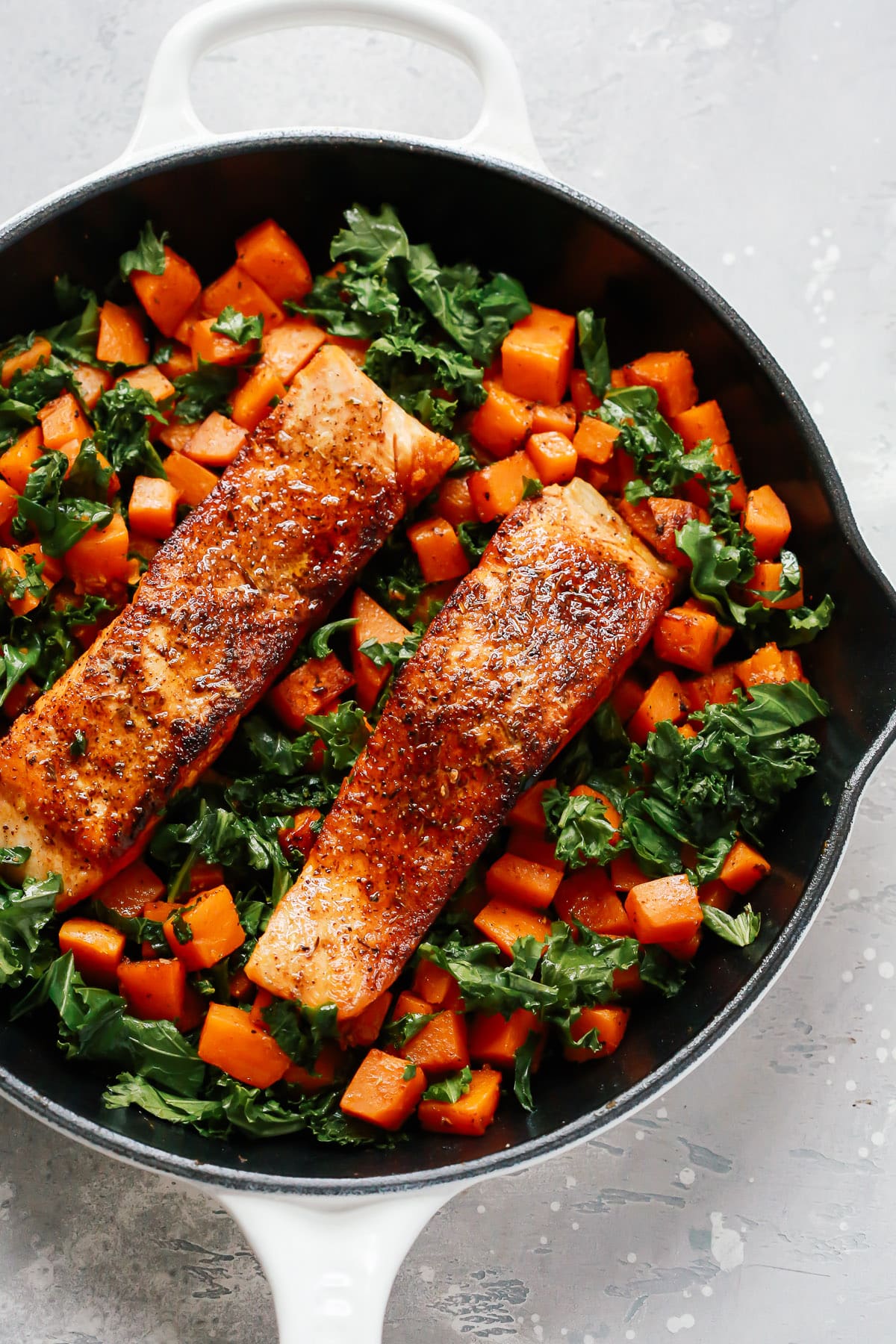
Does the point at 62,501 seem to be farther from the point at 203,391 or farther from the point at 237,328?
the point at 237,328

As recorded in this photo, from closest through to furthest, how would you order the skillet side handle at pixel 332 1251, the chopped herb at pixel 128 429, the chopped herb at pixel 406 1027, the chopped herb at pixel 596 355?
the skillet side handle at pixel 332 1251, the chopped herb at pixel 406 1027, the chopped herb at pixel 128 429, the chopped herb at pixel 596 355

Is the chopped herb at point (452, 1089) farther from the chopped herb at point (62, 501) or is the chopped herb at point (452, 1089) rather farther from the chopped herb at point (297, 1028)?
the chopped herb at point (62, 501)

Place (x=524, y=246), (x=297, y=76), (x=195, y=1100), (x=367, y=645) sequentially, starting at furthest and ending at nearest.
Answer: (x=297, y=76), (x=524, y=246), (x=367, y=645), (x=195, y=1100)

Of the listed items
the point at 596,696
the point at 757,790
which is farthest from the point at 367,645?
the point at 757,790

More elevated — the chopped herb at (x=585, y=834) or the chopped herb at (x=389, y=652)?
the chopped herb at (x=389, y=652)

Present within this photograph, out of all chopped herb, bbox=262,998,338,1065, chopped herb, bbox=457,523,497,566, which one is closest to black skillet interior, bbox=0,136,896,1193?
chopped herb, bbox=262,998,338,1065

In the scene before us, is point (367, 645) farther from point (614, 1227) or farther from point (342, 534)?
point (614, 1227)

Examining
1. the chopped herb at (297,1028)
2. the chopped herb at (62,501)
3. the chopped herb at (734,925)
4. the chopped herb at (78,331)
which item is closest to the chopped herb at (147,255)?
the chopped herb at (78,331)

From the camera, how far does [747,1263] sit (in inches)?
155

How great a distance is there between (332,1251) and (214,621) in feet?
6.13

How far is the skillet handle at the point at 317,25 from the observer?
143 inches

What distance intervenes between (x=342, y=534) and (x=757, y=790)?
1.56m

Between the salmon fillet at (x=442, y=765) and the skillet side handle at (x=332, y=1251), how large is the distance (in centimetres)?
56

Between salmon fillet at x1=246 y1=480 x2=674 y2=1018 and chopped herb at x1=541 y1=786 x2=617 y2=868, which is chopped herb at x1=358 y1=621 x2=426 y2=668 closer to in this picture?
salmon fillet at x1=246 y1=480 x2=674 y2=1018
